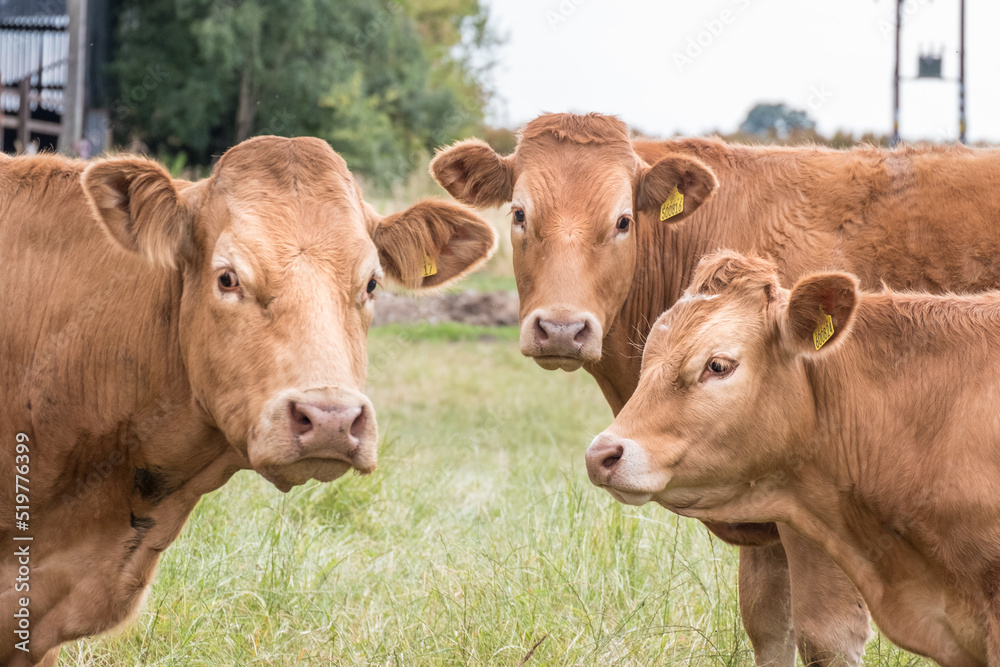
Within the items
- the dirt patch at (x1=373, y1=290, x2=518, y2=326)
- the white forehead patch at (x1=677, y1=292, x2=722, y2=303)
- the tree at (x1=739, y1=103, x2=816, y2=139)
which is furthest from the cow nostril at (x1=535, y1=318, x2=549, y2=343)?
the tree at (x1=739, y1=103, x2=816, y2=139)

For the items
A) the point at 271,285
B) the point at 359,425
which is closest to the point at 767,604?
the point at 359,425

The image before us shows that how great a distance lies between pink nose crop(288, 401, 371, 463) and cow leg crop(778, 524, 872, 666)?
193 centimetres

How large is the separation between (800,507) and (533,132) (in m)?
2.29

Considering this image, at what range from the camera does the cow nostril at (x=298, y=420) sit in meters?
2.86

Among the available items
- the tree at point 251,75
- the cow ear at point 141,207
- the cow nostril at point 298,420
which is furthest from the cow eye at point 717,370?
the tree at point 251,75

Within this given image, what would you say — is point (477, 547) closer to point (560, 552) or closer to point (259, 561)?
point (560, 552)

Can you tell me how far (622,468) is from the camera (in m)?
3.28

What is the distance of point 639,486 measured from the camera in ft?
10.8

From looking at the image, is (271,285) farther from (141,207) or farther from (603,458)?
(603,458)

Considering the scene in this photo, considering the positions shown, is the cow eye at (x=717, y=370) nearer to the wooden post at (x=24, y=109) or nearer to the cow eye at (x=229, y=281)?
the cow eye at (x=229, y=281)

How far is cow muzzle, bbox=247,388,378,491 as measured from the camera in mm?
2842

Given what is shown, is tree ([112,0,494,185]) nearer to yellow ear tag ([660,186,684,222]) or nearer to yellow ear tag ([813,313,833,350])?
yellow ear tag ([660,186,684,222])

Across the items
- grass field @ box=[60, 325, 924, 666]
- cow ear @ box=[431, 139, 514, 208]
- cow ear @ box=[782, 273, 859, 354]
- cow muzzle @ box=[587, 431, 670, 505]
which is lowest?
grass field @ box=[60, 325, 924, 666]

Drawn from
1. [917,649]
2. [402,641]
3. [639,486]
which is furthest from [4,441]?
[917,649]
